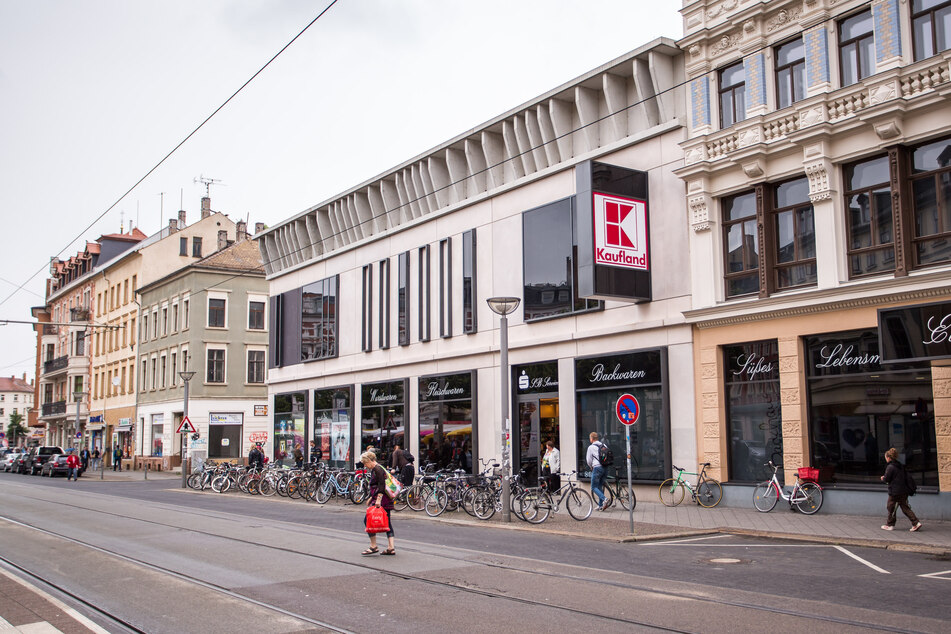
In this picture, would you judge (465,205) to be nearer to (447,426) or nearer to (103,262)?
(447,426)

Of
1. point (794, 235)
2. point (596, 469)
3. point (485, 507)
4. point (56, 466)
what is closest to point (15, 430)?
point (56, 466)

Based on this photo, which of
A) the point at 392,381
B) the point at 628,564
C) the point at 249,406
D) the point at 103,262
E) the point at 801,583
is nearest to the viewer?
the point at 801,583

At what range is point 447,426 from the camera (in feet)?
97.8

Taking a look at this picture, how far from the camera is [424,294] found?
105 feet

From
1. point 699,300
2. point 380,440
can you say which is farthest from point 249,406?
point 699,300

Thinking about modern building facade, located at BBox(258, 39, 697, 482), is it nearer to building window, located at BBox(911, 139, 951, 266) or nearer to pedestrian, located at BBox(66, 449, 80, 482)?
building window, located at BBox(911, 139, 951, 266)

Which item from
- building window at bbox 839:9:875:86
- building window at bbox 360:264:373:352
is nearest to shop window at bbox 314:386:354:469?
building window at bbox 360:264:373:352

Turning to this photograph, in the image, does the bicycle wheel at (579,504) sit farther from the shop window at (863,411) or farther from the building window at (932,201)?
the building window at (932,201)

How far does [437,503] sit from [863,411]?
32.8 feet

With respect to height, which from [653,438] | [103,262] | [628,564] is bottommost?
[628,564]

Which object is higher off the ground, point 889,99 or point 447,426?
point 889,99

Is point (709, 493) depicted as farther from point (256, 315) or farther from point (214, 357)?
point (256, 315)

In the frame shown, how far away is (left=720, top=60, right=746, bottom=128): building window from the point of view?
69.8 feet

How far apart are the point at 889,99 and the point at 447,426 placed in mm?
17380
